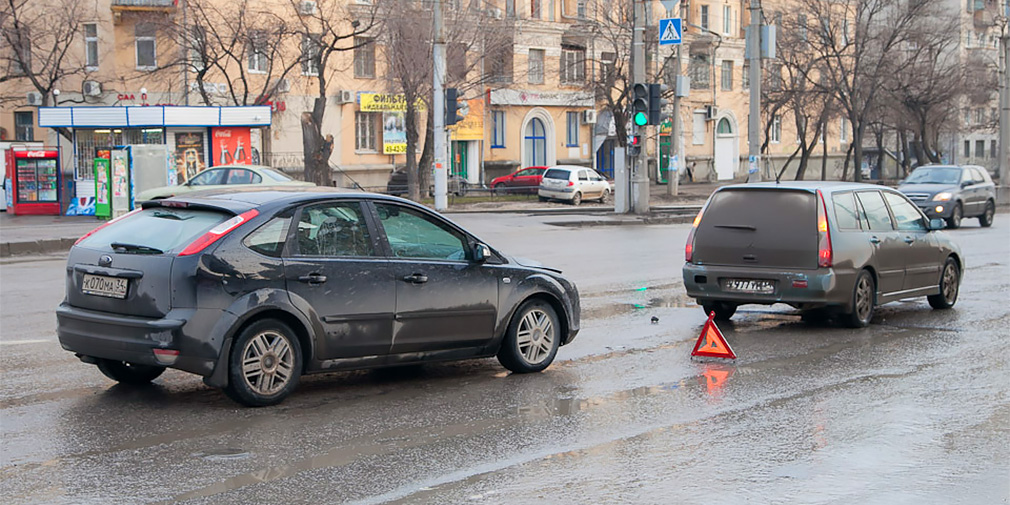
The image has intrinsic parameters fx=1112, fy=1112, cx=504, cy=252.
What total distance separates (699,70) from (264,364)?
59.3 metres

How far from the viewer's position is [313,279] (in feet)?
24.4

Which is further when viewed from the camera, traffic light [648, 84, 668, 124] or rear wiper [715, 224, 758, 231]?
traffic light [648, 84, 668, 124]

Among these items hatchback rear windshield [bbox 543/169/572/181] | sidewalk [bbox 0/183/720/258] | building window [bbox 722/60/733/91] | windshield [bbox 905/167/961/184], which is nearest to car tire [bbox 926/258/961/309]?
sidewalk [bbox 0/183/720/258]

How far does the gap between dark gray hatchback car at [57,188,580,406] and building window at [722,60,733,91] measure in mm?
59567

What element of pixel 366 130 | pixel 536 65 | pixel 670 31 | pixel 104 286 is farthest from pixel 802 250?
pixel 536 65

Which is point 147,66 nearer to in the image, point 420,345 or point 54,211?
point 54,211

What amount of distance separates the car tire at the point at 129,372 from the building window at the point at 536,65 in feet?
159

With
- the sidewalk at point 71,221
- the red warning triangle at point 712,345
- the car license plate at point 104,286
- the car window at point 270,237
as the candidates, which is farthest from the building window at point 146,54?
the car window at point 270,237

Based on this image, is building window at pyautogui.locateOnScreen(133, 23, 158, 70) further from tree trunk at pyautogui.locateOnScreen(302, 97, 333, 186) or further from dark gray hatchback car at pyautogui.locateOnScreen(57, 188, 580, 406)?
dark gray hatchback car at pyautogui.locateOnScreen(57, 188, 580, 406)

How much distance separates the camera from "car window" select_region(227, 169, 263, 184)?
2514 centimetres

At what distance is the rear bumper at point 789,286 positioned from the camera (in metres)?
11.1

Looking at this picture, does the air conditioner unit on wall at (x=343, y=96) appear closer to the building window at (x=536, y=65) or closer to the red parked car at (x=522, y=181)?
the red parked car at (x=522, y=181)

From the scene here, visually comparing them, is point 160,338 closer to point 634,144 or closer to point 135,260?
point 135,260

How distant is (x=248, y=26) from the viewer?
131ft
